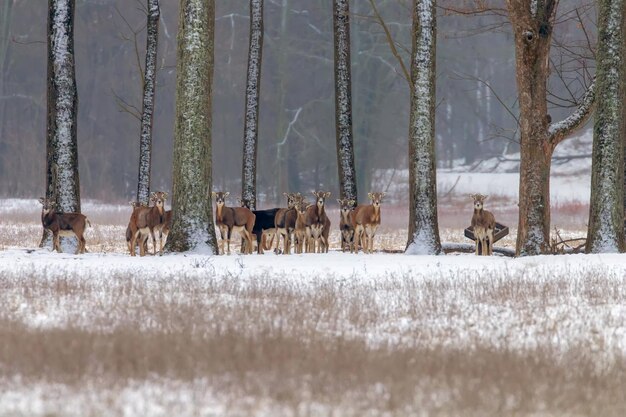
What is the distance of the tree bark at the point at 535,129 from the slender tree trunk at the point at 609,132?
90 centimetres

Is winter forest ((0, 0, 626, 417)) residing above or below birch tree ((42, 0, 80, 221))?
below

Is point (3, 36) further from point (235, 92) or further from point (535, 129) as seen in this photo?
point (535, 129)

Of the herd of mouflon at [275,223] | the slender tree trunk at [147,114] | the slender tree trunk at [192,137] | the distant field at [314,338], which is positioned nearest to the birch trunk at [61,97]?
the herd of mouflon at [275,223]

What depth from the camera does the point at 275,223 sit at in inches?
958

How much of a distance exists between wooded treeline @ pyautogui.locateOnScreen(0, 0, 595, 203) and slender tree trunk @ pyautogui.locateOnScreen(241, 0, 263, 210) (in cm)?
2419

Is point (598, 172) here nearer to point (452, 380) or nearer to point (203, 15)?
point (203, 15)

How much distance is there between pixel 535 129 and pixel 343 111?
6373mm

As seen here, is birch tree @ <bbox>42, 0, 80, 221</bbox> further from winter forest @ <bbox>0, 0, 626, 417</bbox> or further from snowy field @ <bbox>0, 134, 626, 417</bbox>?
snowy field @ <bbox>0, 134, 626, 417</bbox>

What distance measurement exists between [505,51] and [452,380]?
224 feet

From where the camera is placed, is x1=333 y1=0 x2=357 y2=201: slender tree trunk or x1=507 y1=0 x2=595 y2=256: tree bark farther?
x1=333 y1=0 x2=357 y2=201: slender tree trunk

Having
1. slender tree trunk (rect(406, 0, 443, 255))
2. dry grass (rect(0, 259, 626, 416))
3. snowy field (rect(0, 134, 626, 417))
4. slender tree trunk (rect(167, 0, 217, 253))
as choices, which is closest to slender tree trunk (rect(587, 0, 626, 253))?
snowy field (rect(0, 134, 626, 417))

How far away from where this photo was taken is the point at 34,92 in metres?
62.8

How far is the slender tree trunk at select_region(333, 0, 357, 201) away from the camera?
25.1 meters

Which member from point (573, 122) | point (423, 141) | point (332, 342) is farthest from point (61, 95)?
point (332, 342)
